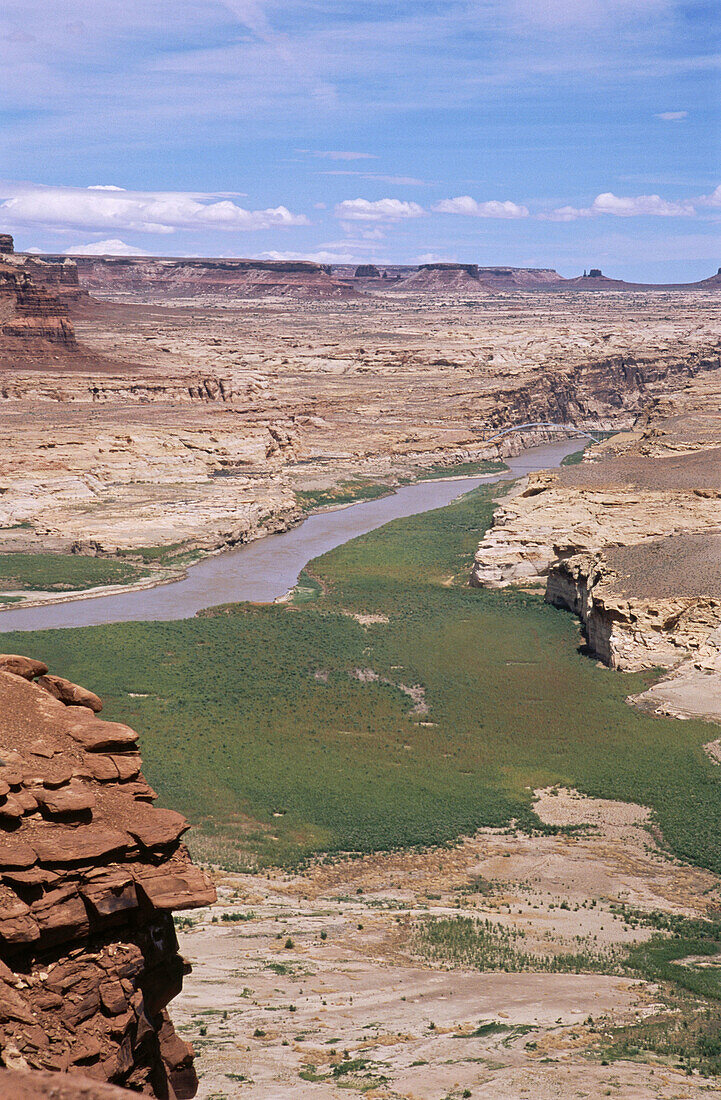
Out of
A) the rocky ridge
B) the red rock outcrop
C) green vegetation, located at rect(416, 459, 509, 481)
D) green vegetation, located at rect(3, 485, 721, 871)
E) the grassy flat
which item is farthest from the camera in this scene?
green vegetation, located at rect(416, 459, 509, 481)

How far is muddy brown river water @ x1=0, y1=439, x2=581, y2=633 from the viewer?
50.8 metres

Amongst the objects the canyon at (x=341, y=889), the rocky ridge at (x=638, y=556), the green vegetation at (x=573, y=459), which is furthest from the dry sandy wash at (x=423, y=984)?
the green vegetation at (x=573, y=459)

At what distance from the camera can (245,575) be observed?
5962cm

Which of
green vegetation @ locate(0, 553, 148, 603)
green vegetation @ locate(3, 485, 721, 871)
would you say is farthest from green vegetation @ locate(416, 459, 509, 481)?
green vegetation @ locate(3, 485, 721, 871)

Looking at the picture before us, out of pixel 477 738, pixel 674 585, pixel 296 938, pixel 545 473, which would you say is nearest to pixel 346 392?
pixel 545 473

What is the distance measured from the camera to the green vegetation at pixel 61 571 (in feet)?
181

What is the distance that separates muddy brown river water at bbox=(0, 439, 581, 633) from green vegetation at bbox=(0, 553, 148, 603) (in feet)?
6.50

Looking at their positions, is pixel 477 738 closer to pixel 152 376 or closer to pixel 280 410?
pixel 280 410

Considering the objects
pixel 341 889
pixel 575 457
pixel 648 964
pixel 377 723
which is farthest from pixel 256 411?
pixel 648 964

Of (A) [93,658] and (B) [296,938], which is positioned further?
(A) [93,658]

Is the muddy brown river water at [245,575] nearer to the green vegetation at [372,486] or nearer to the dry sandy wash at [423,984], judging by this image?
the green vegetation at [372,486]

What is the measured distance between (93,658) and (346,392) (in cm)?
7925

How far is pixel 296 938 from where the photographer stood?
64.2 feet

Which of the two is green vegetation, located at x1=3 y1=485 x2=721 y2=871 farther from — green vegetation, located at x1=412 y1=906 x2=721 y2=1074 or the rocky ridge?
green vegetation, located at x1=412 y1=906 x2=721 y2=1074
